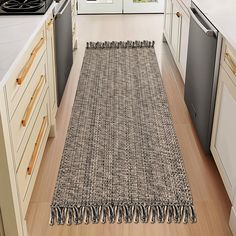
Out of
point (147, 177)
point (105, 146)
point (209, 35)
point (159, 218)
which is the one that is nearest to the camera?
point (159, 218)

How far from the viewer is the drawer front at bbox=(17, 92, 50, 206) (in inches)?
72.1

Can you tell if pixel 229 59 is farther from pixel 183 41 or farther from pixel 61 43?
pixel 61 43

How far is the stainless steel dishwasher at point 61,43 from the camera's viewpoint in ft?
9.36

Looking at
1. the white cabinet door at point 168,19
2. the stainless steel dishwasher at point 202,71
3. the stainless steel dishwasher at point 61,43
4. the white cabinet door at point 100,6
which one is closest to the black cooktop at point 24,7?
the stainless steel dishwasher at point 61,43

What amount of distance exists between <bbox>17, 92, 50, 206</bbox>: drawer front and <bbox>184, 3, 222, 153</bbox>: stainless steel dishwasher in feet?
3.20

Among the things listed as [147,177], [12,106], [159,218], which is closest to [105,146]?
[147,177]

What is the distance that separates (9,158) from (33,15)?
1098mm

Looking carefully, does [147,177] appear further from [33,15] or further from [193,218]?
[33,15]

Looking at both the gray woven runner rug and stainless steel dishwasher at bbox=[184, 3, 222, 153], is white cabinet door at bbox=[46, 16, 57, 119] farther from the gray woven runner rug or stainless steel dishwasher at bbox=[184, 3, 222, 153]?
stainless steel dishwasher at bbox=[184, 3, 222, 153]

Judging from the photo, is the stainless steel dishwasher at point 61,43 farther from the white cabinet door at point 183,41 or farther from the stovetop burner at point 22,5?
the white cabinet door at point 183,41

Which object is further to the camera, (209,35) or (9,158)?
(209,35)

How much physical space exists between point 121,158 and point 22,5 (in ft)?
3.81

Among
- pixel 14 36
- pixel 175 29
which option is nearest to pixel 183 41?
pixel 175 29

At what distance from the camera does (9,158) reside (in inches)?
61.9
